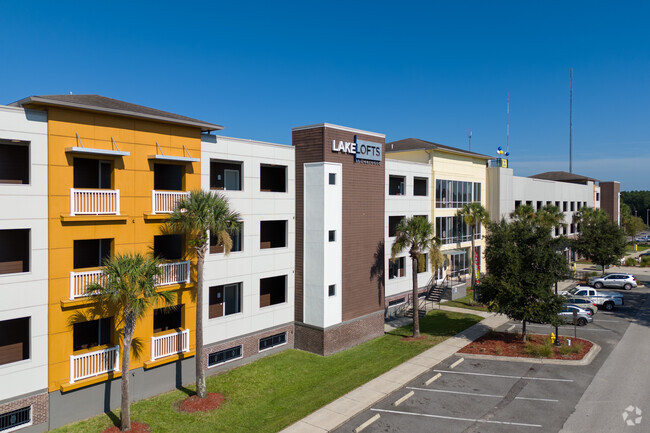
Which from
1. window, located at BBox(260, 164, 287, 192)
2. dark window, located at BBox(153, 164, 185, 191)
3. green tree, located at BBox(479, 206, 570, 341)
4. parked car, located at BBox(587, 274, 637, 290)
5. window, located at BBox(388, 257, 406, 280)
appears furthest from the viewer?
parked car, located at BBox(587, 274, 637, 290)

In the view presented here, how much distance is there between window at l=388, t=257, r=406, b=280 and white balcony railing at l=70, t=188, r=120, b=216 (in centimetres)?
2321

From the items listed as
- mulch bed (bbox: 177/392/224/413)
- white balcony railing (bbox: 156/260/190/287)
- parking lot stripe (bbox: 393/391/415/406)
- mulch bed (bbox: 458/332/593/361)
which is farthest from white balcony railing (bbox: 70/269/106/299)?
mulch bed (bbox: 458/332/593/361)

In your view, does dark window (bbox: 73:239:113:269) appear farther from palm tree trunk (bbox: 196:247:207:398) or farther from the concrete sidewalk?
the concrete sidewalk

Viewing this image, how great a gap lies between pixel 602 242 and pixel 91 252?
191ft

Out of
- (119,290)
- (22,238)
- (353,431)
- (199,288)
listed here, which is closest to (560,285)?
(353,431)

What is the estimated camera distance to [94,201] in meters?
19.4

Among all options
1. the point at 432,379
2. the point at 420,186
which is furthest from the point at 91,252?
the point at 420,186

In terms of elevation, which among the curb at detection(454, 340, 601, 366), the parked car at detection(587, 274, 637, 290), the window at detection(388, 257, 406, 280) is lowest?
the curb at detection(454, 340, 601, 366)

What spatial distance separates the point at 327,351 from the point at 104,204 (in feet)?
53.5

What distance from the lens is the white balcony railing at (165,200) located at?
21547 mm

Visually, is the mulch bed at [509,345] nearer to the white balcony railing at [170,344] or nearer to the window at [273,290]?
the window at [273,290]

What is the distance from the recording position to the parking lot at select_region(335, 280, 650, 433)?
19.1 m

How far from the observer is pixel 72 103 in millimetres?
18188

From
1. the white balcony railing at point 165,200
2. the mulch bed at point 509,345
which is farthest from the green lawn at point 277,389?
the white balcony railing at point 165,200
